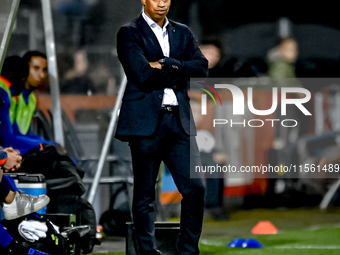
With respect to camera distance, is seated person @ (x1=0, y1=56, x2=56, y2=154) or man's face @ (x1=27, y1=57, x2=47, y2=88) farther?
man's face @ (x1=27, y1=57, x2=47, y2=88)

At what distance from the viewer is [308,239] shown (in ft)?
12.0

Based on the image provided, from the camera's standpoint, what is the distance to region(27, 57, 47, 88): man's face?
11.2ft

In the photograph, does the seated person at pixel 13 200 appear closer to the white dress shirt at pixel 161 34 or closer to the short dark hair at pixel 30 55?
the short dark hair at pixel 30 55

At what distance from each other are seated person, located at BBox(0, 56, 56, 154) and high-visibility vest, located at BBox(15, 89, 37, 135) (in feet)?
0.08

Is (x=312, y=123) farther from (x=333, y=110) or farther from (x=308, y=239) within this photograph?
(x=308, y=239)

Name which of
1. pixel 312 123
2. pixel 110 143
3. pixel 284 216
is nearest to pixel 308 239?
pixel 284 216

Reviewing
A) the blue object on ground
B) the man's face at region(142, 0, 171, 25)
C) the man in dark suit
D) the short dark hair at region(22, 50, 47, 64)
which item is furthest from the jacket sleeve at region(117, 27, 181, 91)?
the blue object on ground

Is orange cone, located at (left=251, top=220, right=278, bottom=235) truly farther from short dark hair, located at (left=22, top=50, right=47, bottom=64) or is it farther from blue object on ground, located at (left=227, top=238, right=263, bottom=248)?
short dark hair, located at (left=22, top=50, right=47, bottom=64)

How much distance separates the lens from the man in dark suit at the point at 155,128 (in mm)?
2703

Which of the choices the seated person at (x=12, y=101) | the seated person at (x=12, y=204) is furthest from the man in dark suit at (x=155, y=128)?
the seated person at (x=12, y=101)

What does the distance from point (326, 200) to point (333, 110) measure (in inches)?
A: 25.9

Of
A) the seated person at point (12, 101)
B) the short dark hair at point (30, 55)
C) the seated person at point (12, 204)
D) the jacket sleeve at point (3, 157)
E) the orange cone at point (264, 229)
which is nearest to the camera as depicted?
the seated person at point (12, 204)

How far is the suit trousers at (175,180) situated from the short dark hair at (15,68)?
1.04m

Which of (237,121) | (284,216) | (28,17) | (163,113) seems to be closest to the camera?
(163,113)
